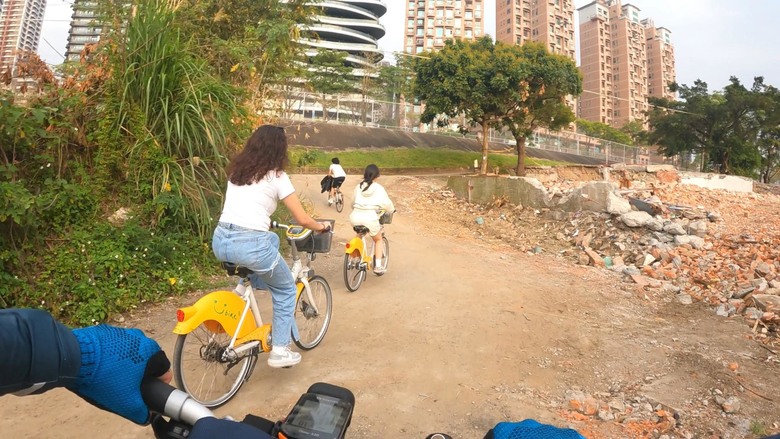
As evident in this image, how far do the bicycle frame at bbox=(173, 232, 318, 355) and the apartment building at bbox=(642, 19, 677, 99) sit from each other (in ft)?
335

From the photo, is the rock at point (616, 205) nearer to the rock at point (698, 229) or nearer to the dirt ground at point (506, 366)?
the rock at point (698, 229)

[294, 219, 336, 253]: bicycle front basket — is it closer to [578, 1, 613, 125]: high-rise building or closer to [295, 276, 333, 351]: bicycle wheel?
[295, 276, 333, 351]: bicycle wheel

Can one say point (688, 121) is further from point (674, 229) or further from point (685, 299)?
point (685, 299)

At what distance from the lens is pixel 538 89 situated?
20.5 m

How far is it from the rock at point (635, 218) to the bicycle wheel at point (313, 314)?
722cm

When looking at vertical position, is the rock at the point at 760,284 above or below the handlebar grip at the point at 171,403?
above

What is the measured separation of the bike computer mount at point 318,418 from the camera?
3.31 feet

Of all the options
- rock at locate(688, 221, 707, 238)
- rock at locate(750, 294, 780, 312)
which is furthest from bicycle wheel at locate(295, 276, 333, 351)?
rock at locate(688, 221, 707, 238)

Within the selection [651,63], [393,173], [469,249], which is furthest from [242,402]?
[651,63]

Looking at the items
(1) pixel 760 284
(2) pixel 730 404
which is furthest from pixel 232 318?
(1) pixel 760 284

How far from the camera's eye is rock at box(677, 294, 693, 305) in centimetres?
572

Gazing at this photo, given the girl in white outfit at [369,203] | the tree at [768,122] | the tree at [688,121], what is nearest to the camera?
the girl in white outfit at [369,203]

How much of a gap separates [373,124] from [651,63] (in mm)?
82832

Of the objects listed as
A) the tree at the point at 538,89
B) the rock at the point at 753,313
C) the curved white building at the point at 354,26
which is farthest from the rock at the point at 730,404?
the curved white building at the point at 354,26
